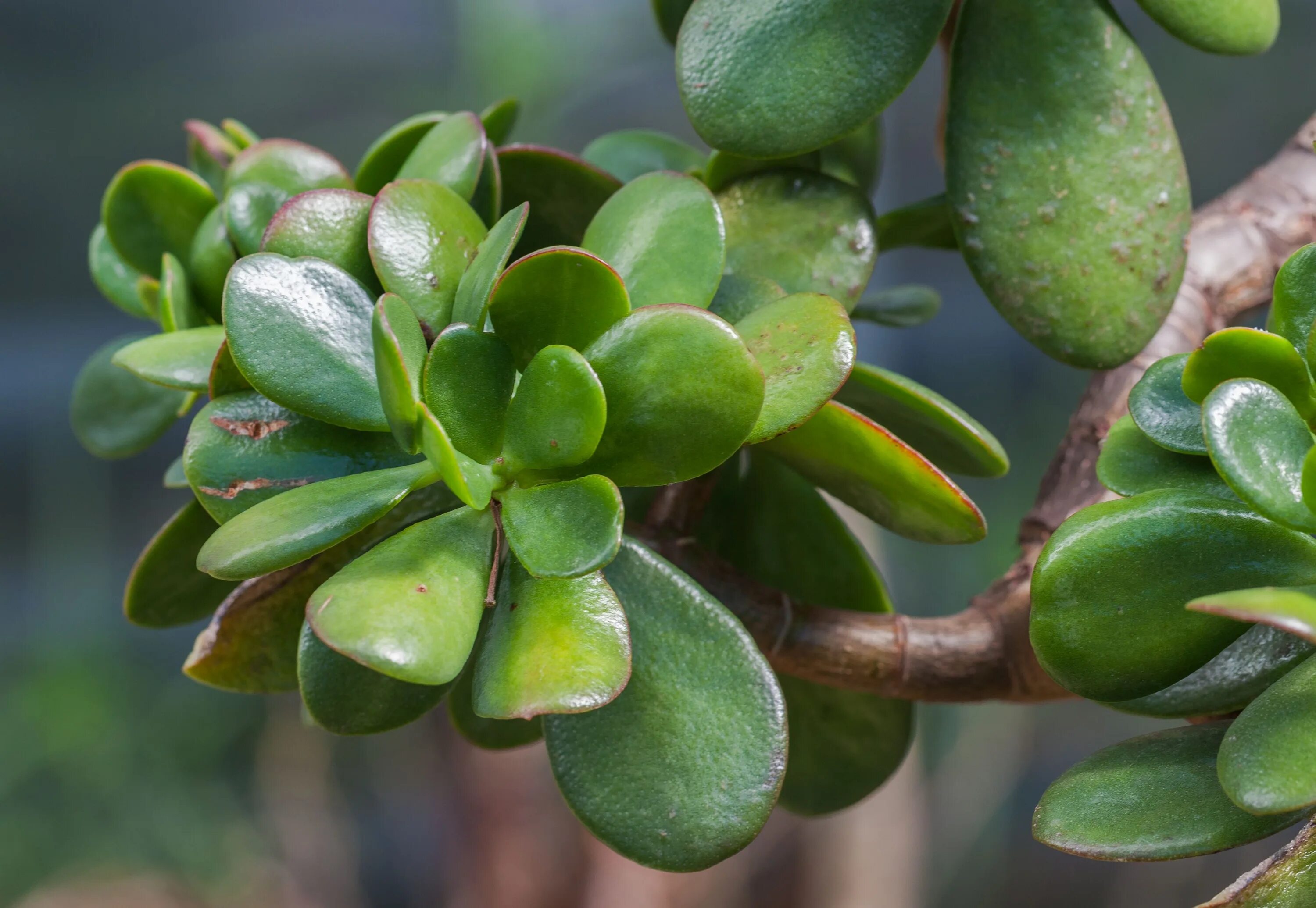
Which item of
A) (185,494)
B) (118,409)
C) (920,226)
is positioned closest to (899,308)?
(920,226)

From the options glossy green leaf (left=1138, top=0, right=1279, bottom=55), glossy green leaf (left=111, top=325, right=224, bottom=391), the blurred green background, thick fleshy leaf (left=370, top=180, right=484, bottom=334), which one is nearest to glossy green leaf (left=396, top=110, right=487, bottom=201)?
thick fleshy leaf (left=370, top=180, right=484, bottom=334)

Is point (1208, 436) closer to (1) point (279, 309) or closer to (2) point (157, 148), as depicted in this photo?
(1) point (279, 309)

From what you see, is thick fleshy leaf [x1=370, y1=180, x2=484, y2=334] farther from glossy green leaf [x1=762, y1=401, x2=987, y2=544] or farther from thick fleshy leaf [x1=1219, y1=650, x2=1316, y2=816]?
thick fleshy leaf [x1=1219, y1=650, x2=1316, y2=816]

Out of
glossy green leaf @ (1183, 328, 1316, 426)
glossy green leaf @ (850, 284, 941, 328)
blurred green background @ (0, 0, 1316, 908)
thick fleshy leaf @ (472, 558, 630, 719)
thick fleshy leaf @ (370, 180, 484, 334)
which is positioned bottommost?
blurred green background @ (0, 0, 1316, 908)

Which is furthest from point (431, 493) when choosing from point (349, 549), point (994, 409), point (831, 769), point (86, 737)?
point (86, 737)

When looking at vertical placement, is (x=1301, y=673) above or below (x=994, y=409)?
above
